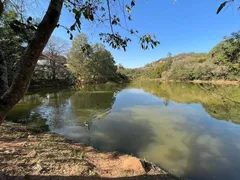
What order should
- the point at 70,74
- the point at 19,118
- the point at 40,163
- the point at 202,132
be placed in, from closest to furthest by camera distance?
the point at 40,163, the point at 202,132, the point at 19,118, the point at 70,74

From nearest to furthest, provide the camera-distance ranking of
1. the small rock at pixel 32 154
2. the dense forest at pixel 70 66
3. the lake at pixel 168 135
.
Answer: the small rock at pixel 32 154
the lake at pixel 168 135
the dense forest at pixel 70 66

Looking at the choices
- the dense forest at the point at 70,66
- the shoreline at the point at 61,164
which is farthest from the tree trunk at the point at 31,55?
the dense forest at the point at 70,66

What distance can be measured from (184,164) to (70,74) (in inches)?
989

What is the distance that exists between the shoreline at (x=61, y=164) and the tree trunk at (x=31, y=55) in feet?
4.78

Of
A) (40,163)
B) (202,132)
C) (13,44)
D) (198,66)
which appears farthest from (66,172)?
(198,66)

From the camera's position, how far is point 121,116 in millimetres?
8258

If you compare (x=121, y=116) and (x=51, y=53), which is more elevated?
(x=51, y=53)

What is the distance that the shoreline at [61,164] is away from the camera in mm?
2473

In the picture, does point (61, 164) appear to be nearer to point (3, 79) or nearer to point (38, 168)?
point (38, 168)

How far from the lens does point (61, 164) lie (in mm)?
2822

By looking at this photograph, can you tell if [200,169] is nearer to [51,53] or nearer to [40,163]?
[40,163]

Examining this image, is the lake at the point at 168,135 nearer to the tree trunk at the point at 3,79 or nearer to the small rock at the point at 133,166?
the small rock at the point at 133,166

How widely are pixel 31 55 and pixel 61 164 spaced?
89.9 inches

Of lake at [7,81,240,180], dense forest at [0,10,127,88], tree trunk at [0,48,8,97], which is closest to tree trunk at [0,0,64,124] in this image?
tree trunk at [0,48,8,97]
